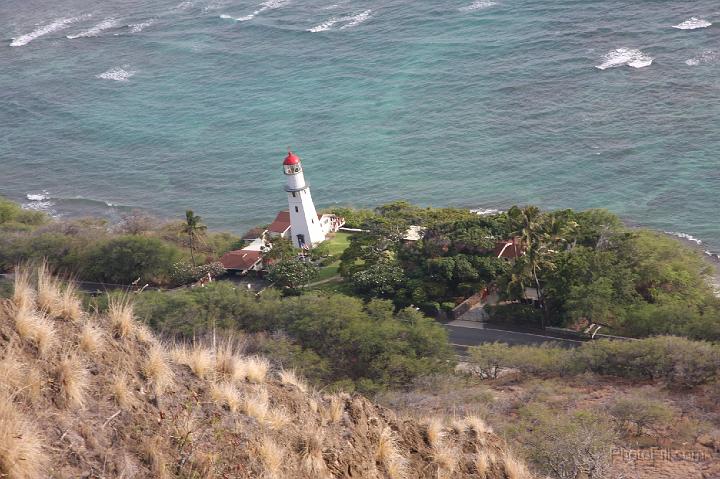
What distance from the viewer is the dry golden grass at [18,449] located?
955cm

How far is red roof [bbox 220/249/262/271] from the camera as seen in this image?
54.0 metres

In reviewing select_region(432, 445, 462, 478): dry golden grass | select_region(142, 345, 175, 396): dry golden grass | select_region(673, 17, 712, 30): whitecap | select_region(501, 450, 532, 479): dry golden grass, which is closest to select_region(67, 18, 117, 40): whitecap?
select_region(673, 17, 712, 30): whitecap

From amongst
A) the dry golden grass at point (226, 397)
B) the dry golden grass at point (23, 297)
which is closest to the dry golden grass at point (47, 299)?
the dry golden grass at point (23, 297)

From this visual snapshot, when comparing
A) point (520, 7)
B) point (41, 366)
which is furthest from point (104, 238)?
point (520, 7)

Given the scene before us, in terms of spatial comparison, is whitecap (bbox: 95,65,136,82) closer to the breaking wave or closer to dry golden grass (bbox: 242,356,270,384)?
the breaking wave

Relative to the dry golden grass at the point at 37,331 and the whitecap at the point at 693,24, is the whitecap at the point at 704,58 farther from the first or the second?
the dry golden grass at the point at 37,331

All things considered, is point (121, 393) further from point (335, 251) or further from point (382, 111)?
point (382, 111)

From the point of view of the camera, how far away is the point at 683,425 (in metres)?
24.4

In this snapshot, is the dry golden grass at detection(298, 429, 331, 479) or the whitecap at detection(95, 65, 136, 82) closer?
the dry golden grass at detection(298, 429, 331, 479)

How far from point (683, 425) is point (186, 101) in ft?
250

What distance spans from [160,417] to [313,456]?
235 cm

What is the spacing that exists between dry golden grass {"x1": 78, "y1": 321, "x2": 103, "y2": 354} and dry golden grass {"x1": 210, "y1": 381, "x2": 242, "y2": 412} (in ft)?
6.01

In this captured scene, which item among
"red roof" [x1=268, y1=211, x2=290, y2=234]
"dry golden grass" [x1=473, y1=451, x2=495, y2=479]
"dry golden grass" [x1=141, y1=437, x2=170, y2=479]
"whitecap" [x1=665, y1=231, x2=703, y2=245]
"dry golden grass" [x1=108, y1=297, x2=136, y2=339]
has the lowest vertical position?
"whitecap" [x1=665, y1=231, x2=703, y2=245]

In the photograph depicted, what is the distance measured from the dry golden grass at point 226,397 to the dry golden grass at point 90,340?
6.01ft
